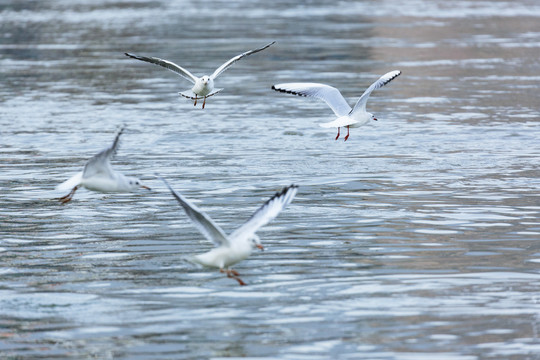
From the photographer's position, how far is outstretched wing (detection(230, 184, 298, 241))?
11391 mm

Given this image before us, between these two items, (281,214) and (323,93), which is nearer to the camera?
(281,214)

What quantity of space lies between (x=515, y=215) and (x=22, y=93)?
1724 cm

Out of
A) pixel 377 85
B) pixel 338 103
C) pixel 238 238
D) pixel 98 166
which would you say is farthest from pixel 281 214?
pixel 238 238

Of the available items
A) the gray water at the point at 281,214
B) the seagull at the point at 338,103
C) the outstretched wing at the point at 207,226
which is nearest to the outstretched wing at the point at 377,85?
the seagull at the point at 338,103

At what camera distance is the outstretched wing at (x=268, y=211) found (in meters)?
11.4

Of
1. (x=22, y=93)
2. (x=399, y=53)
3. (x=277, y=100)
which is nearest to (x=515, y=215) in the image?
(x=277, y=100)

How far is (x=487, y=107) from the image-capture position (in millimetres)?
26422

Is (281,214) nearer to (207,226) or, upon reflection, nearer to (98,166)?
(98,166)

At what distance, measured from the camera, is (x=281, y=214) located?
52.6 feet

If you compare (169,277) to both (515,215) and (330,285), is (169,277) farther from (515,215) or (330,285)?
(515,215)

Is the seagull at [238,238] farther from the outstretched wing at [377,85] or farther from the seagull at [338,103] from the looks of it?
the seagull at [338,103]

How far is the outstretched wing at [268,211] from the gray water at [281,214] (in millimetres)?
657

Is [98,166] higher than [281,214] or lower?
higher

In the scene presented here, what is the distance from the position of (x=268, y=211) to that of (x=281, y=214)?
4.61 meters
